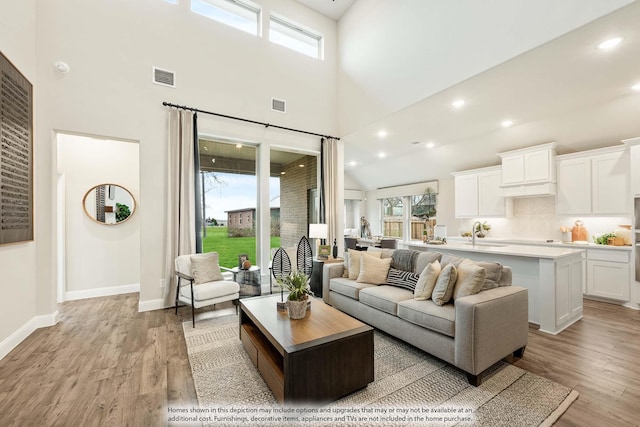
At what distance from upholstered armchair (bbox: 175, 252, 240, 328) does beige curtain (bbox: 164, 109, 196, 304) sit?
23cm

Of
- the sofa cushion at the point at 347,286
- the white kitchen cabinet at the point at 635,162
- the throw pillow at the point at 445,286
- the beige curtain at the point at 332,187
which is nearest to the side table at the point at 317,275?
the sofa cushion at the point at 347,286

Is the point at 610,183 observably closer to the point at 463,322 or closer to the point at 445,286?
the point at 445,286

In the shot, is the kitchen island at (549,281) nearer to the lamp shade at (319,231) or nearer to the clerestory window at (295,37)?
the lamp shade at (319,231)

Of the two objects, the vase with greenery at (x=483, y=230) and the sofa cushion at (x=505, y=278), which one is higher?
the vase with greenery at (x=483, y=230)

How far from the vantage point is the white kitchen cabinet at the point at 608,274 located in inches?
160

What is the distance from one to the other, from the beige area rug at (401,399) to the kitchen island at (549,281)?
116 cm

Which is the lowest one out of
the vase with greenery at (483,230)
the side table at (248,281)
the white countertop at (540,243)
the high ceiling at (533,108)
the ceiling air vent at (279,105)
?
the side table at (248,281)

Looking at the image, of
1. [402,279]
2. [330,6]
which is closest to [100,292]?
Answer: [402,279]

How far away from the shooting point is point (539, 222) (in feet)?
17.8

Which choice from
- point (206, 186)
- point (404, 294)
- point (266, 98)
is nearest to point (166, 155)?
point (206, 186)

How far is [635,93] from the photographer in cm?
368

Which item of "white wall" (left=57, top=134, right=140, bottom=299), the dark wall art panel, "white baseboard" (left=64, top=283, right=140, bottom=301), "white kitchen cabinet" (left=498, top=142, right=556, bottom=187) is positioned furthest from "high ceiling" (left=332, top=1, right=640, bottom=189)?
"white baseboard" (left=64, top=283, right=140, bottom=301)

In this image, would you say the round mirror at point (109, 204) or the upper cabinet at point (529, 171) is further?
the upper cabinet at point (529, 171)

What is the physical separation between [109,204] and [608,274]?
8320 mm
